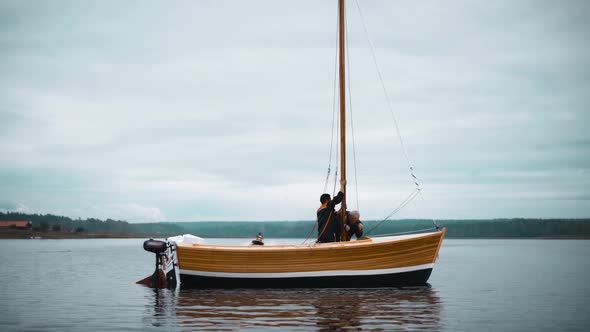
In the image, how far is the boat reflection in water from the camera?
1614cm

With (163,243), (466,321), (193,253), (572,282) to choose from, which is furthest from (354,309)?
(572,282)

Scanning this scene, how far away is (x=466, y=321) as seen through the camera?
17062mm

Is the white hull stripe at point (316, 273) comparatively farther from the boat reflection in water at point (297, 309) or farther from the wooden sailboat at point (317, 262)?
the boat reflection in water at point (297, 309)

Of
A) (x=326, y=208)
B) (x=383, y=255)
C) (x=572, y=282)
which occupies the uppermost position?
(x=326, y=208)

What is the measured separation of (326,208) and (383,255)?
8.90 ft

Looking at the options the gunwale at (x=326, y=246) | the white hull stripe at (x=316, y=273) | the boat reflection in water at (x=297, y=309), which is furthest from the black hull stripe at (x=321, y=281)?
the gunwale at (x=326, y=246)

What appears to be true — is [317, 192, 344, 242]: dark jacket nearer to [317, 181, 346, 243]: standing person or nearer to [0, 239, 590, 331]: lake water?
[317, 181, 346, 243]: standing person

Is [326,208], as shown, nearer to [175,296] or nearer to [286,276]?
[286,276]

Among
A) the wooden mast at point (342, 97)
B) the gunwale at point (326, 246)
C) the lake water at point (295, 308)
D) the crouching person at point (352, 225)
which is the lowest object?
the lake water at point (295, 308)

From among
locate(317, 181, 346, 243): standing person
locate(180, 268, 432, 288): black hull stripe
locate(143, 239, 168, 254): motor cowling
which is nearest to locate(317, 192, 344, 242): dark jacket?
locate(317, 181, 346, 243): standing person

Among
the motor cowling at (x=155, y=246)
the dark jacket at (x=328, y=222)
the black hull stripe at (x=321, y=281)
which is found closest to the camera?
the black hull stripe at (x=321, y=281)

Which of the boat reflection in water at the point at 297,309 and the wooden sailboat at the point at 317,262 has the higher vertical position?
the wooden sailboat at the point at 317,262

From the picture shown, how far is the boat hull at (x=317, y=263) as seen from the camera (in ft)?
73.2

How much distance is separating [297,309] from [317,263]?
378cm
